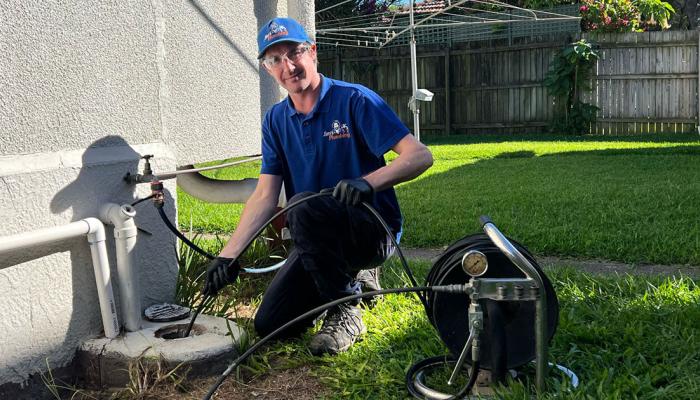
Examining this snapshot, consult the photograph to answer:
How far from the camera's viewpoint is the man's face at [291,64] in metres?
3.00

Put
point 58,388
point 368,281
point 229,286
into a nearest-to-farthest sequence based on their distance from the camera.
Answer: point 58,388
point 368,281
point 229,286

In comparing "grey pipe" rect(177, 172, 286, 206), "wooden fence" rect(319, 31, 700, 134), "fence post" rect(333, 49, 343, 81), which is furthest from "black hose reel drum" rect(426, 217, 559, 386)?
"fence post" rect(333, 49, 343, 81)

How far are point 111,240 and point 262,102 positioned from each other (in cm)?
190

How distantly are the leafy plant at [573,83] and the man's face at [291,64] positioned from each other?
11.0 metres

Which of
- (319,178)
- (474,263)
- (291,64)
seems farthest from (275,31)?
(474,263)

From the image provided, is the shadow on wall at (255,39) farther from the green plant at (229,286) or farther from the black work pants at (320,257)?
the black work pants at (320,257)

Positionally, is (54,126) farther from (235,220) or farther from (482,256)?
(235,220)

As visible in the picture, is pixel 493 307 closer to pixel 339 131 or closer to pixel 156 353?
pixel 339 131

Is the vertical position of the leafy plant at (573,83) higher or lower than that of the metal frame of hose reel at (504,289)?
higher

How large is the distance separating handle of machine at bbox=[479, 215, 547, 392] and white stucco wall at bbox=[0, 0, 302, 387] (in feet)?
5.34

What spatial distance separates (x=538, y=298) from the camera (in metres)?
2.12

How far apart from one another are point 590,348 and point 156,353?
1624 mm

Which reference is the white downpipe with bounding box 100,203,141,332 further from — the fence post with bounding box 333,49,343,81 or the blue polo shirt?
the fence post with bounding box 333,49,343,81

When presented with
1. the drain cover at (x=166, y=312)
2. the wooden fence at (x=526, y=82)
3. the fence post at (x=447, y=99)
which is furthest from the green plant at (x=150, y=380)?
the fence post at (x=447, y=99)
